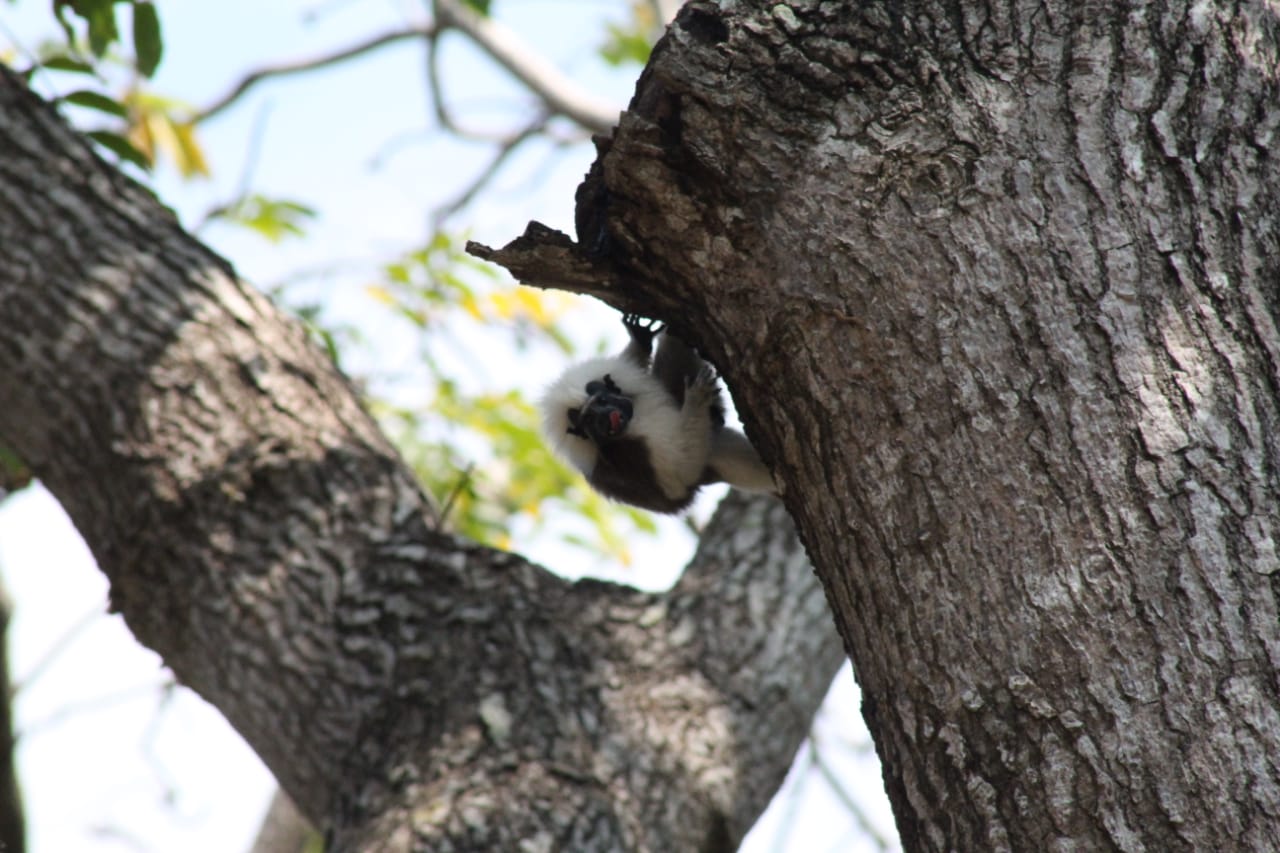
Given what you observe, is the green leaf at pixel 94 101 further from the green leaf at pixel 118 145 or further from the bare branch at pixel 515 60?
the bare branch at pixel 515 60

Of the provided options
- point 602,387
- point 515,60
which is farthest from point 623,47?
point 602,387

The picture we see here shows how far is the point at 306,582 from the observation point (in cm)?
339

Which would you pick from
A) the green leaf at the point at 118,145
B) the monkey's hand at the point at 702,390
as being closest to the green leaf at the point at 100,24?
the green leaf at the point at 118,145

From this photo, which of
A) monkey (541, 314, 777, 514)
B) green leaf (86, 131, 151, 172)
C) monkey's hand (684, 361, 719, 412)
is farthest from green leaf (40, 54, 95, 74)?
monkey's hand (684, 361, 719, 412)

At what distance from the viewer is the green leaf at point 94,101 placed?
3.72m

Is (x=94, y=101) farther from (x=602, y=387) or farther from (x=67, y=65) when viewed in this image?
(x=602, y=387)

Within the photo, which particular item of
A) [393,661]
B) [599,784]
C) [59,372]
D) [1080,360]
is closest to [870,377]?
[1080,360]

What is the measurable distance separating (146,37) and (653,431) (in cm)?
Answer: 195

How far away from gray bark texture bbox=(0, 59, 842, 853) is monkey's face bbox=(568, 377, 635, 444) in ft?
2.18

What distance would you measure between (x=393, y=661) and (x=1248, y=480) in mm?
2287

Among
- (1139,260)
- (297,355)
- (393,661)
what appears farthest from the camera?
(297,355)

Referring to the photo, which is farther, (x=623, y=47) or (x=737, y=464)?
(x=623, y=47)

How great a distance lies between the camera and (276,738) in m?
3.39

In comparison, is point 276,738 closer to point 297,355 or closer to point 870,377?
point 297,355
